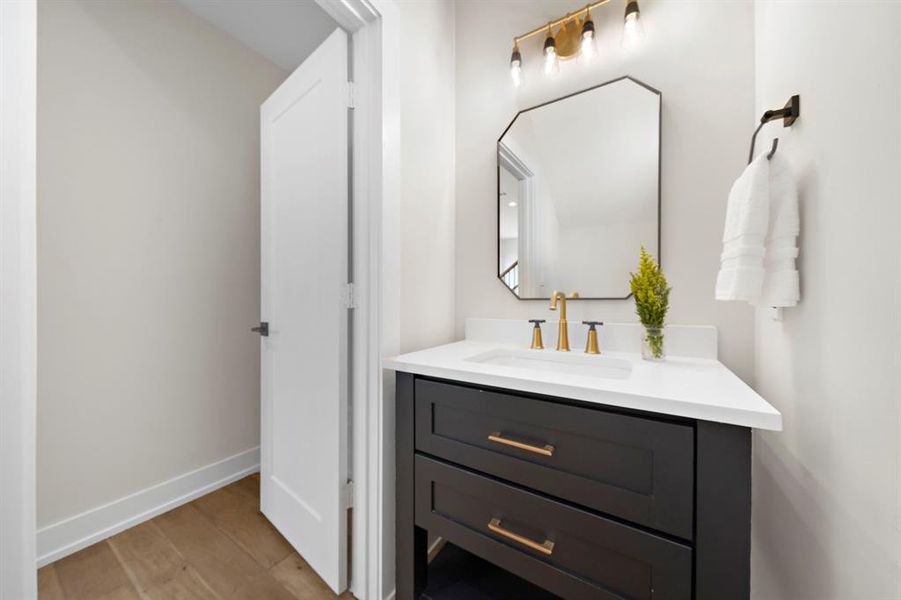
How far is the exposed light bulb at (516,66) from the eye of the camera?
1459mm

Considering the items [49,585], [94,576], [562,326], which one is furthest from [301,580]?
[562,326]

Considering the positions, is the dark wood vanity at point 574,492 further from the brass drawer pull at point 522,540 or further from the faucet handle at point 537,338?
the faucet handle at point 537,338

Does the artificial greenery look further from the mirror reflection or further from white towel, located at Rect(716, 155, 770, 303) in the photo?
white towel, located at Rect(716, 155, 770, 303)

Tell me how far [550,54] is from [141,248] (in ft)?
6.79

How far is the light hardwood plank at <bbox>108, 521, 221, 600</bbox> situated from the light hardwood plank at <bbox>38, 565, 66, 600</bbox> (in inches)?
6.5

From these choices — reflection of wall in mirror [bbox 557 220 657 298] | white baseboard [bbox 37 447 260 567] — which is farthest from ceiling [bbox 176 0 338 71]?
white baseboard [bbox 37 447 260 567]

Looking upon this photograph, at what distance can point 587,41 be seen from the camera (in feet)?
4.33

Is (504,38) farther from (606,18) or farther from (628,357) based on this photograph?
(628,357)

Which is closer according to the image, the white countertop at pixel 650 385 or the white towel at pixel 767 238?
the white countertop at pixel 650 385

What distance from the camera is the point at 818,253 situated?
2.32 feet

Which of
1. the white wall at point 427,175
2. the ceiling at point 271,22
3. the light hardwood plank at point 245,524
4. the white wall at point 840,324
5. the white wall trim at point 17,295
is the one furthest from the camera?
the ceiling at point 271,22

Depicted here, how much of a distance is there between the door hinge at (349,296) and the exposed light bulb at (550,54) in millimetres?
1187

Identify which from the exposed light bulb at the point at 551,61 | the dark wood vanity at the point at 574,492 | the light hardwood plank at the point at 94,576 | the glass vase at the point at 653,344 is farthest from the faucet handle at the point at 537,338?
the light hardwood plank at the point at 94,576

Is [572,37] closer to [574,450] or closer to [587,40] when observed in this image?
[587,40]
